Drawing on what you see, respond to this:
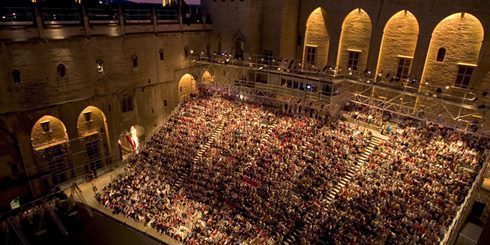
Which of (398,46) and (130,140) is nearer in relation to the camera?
(398,46)

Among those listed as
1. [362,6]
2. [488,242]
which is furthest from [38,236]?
[362,6]

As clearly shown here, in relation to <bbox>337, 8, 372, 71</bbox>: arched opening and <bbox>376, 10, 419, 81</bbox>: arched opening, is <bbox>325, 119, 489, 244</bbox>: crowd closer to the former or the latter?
<bbox>376, 10, 419, 81</bbox>: arched opening

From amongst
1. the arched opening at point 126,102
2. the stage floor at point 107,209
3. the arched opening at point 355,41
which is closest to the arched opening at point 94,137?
the stage floor at point 107,209

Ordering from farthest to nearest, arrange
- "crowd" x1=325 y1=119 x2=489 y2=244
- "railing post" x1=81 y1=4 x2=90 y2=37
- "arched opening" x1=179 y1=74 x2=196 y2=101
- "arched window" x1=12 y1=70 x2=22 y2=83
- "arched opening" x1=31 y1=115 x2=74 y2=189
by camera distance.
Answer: "arched opening" x1=179 y1=74 x2=196 y2=101
"arched opening" x1=31 y1=115 x2=74 y2=189
"railing post" x1=81 y1=4 x2=90 y2=37
"arched window" x1=12 y1=70 x2=22 y2=83
"crowd" x1=325 y1=119 x2=489 y2=244

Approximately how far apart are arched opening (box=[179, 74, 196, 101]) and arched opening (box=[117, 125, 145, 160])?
6146 millimetres

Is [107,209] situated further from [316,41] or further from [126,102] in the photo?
[316,41]

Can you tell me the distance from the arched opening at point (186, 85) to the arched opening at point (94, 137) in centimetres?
938

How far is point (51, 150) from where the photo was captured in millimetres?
26594

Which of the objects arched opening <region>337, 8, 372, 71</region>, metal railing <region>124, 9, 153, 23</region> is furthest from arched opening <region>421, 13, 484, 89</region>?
metal railing <region>124, 9, 153, 23</region>

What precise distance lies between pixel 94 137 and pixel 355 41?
25048 mm

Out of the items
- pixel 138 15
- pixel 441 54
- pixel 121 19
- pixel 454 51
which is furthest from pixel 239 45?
pixel 454 51

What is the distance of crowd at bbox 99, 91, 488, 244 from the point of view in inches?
776

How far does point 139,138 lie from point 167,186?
9.69 metres

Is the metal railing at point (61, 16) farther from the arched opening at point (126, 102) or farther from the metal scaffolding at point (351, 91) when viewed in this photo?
the metal scaffolding at point (351, 91)
